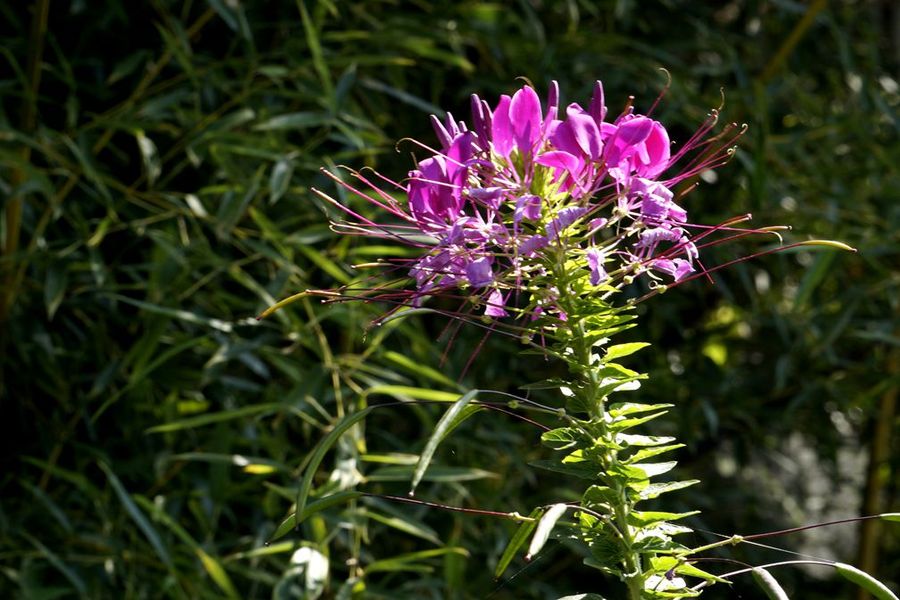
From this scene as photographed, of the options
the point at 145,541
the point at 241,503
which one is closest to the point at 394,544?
the point at 241,503

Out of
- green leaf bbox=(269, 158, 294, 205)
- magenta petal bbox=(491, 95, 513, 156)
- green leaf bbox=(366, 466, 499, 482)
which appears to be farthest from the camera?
green leaf bbox=(269, 158, 294, 205)

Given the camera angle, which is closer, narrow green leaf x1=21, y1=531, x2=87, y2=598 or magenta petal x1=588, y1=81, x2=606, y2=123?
magenta petal x1=588, y1=81, x2=606, y2=123

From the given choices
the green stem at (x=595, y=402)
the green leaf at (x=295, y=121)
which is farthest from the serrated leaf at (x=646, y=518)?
the green leaf at (x=295, y=121)

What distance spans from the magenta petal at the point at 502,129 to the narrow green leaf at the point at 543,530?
0.54 feet

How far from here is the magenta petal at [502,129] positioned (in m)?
0.53

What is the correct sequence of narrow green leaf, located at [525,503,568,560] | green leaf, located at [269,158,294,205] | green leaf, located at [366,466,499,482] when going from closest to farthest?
narrow green leaf, located at [525,503,568,560]
green leaf, located at [366,466,499,482]
green leaf, located at [269,158,294,205]

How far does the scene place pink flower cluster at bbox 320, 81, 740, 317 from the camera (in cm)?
53

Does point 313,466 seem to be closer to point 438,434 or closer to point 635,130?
point 438,434

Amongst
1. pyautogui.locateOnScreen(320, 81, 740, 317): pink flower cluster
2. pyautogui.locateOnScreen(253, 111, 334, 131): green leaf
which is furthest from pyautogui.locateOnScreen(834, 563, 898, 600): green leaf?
pyautogui.locateOnScreen(253, 111, 334, 131): green leaf

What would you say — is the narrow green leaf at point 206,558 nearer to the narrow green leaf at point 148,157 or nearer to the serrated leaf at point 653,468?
the narrow green leaf at point 148,157

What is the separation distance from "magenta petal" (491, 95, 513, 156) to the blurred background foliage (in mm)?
493

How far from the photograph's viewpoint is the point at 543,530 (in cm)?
44

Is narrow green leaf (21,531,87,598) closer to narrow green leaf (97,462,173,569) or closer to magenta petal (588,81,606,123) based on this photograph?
narrow green leaf (97,462,173,569)

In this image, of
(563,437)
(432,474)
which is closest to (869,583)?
(563,437)
